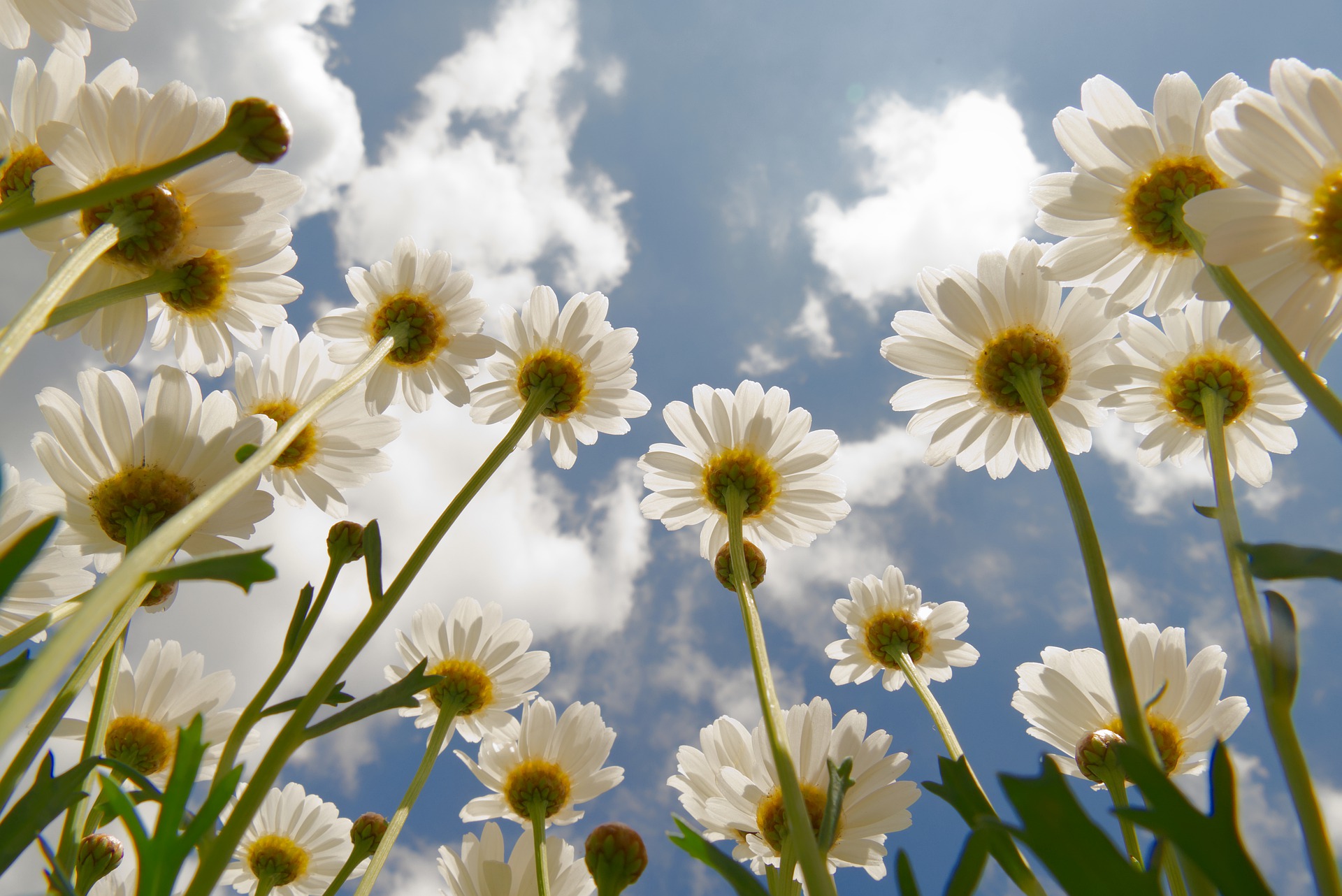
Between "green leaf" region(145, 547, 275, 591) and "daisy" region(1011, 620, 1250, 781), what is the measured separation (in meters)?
1.39

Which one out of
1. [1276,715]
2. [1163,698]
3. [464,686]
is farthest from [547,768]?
[1276,715]

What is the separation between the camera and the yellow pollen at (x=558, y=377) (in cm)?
175

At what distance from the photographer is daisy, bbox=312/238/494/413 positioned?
1.62 meters

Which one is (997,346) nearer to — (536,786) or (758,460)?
(758,460)

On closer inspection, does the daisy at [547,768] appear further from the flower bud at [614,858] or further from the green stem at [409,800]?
the flower bud at [614,858]

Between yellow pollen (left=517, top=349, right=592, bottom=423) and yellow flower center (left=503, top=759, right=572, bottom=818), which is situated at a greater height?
yellow pollen (left=517, top=349, right=592, bottom=423)

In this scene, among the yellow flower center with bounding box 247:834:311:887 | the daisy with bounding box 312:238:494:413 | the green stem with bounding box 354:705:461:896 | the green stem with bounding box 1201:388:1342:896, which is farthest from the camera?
the yellow flower center with bounding box 247:834:311:887

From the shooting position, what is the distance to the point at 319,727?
828 mm

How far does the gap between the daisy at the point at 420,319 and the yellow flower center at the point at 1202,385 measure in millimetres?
1292

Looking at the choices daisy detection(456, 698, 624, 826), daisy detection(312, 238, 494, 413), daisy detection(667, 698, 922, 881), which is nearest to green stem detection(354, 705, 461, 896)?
daisy detection(456, 698, 624, 826)

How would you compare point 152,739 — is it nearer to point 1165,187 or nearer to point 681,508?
point 681,508

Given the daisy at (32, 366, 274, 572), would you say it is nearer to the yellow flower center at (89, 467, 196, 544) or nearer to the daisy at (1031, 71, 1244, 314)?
the yellow flower center at (89, 467, 196, 544)

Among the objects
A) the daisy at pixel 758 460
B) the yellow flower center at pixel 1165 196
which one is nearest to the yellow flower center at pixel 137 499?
the daisy at pixel 758 460

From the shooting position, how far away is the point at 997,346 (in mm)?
1404
